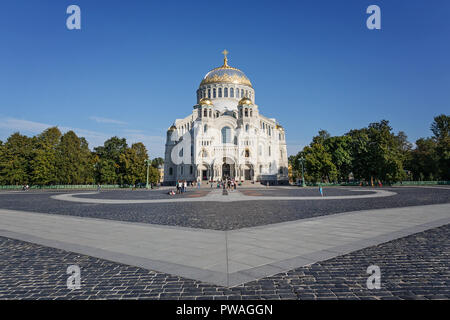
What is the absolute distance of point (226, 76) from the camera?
76125 mm

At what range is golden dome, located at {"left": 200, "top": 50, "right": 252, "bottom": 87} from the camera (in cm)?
7575

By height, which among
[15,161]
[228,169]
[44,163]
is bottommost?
[228,169]

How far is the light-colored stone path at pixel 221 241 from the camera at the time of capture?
16.3 ft

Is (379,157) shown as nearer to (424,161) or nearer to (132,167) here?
(424,161)

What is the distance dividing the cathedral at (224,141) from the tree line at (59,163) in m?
12.1

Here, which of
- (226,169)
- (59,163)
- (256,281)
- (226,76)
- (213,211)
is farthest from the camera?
(226,76)

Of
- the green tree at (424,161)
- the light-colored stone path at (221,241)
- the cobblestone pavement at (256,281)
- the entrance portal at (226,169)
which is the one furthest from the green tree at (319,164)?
the cobblestone pavement at (256,281)

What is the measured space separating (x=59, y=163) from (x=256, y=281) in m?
62.4

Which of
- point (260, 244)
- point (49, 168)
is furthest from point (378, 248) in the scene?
point (49, 168)

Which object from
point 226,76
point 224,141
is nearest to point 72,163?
point 224,141

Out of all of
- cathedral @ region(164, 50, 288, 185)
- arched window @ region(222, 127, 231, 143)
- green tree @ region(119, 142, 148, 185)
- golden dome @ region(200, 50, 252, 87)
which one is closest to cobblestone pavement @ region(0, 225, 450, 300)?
green tree @ region(119, 142, 148, 185)

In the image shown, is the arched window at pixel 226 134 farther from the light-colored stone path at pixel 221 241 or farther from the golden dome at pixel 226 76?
the light-colored stone path at pixel 221 241

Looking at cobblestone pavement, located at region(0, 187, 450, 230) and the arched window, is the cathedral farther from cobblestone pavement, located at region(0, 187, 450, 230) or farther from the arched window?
cobblestone pavement, located at region(0, 187, 450, 230)

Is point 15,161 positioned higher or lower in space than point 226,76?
lower
